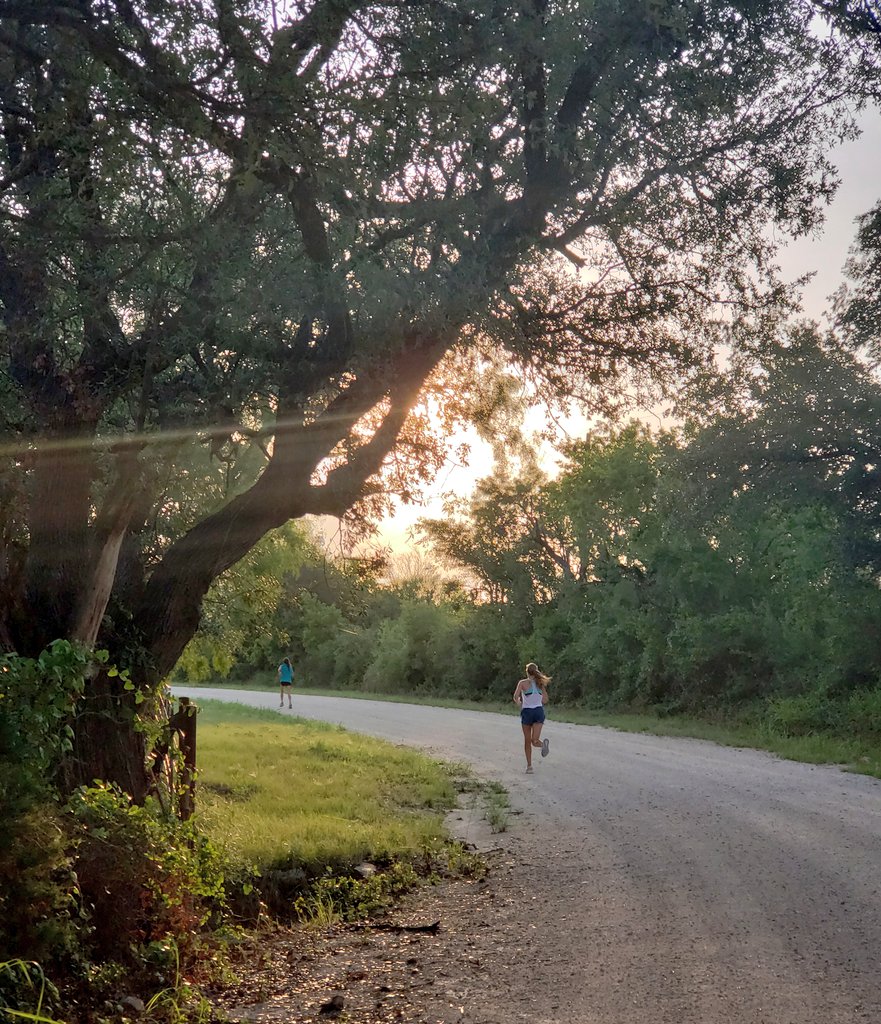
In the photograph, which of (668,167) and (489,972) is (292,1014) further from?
(668,167)

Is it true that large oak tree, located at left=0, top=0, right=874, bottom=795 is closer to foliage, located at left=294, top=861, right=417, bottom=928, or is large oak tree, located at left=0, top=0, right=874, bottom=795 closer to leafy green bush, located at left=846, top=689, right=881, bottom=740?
foliage, located at left=294, top=861, right=417, bottom=928

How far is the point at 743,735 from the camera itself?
23016 millimetres

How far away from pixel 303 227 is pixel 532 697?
35.1 ft

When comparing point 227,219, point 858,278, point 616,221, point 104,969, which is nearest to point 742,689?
point 858,278

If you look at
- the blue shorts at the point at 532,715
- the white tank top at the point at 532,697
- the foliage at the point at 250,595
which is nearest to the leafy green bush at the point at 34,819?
the foliage at the point at 250,595

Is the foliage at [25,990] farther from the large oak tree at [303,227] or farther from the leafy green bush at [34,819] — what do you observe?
the large oak tree at [303,227]

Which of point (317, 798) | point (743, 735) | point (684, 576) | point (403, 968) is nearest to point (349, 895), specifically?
point (403, 968)

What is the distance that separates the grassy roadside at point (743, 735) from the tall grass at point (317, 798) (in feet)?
21.2

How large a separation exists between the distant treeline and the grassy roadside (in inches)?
30.7

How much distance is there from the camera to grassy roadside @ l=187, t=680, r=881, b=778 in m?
17.5

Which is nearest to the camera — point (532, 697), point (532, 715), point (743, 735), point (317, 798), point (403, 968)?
point (403, 968)

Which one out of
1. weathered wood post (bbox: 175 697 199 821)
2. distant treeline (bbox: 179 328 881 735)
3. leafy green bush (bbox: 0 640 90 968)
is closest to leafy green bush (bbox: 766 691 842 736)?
distant treeline (bbox: 179 328 881 735)

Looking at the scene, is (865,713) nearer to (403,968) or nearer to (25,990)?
(403,968)

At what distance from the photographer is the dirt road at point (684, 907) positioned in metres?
5.37
